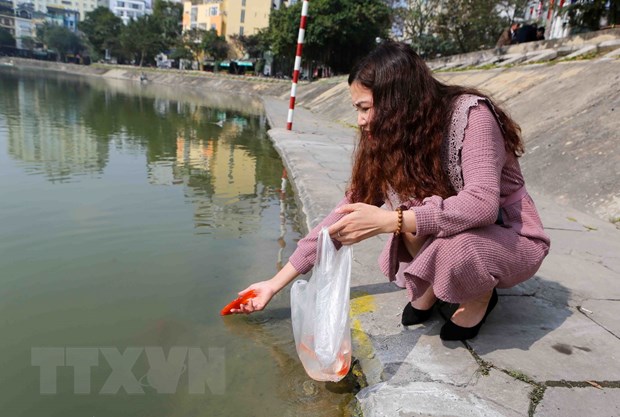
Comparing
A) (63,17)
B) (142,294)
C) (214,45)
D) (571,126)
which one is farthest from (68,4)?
(142,294)

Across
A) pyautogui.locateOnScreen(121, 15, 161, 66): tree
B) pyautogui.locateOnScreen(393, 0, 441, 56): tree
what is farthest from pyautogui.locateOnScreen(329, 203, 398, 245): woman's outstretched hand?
pyautogui.locateOnScreen(121, 15, 161, 66): tree

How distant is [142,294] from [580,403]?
1.66m

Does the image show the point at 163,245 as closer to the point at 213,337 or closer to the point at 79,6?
the point at 213,337

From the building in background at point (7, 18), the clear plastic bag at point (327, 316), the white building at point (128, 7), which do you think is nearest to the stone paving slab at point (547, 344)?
the clear plastic bag at point (327, 316)

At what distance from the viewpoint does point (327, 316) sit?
136 cm

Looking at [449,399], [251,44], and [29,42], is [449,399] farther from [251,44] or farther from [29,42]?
[29,42]

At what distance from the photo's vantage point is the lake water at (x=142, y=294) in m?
1.42

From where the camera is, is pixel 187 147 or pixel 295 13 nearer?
pixel 187 147

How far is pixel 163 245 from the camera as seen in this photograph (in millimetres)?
2621

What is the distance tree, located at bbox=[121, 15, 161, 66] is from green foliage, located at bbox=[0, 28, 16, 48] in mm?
32478

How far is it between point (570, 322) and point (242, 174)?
3625 mm

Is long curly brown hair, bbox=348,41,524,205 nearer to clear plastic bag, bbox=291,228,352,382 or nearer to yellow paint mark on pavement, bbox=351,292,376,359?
clear plastic bag, bbox=291,228,352,382

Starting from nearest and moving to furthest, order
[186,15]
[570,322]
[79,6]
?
[570,322]
[186,15]
[79,6]

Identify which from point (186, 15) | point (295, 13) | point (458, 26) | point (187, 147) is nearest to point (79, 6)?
point (186, 15)
